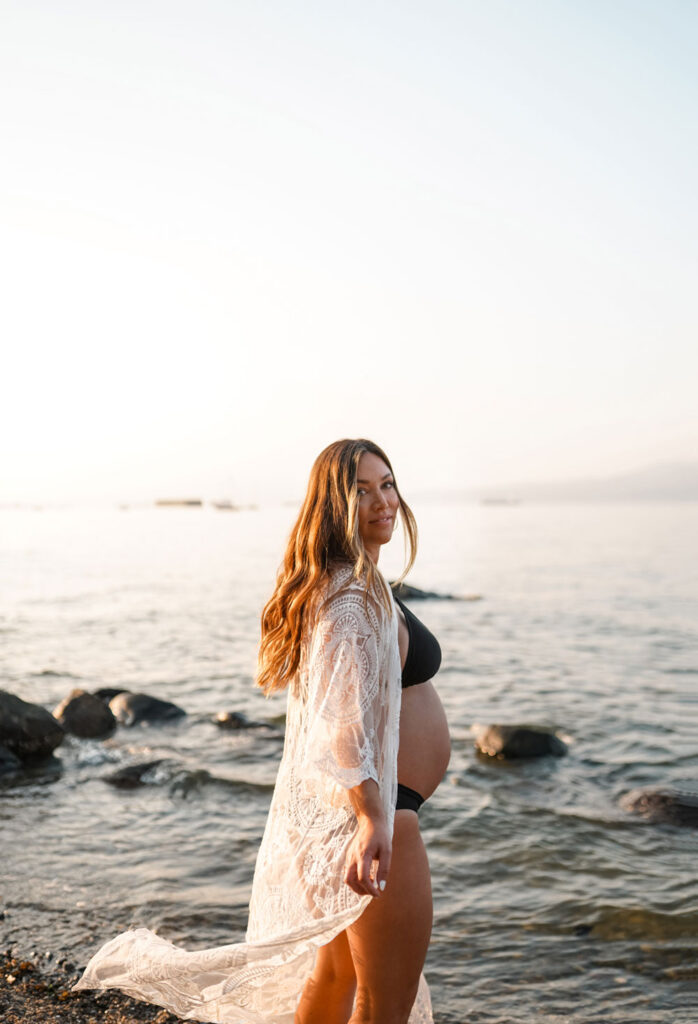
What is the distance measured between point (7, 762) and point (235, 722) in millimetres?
3376

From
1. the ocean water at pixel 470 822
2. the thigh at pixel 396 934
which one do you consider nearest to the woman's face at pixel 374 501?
the thigh at pixel 396 934

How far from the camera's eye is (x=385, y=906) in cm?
307

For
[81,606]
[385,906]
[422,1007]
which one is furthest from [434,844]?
[81,606]

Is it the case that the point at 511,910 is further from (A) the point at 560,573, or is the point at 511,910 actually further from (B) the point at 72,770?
(A) the point at 560,573

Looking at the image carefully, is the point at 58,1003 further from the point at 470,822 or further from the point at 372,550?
the point at 470,822

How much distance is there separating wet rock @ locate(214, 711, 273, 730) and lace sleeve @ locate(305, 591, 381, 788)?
9482 millimetres

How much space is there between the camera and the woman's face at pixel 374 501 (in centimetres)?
333

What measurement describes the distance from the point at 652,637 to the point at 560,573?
17977 millimetres

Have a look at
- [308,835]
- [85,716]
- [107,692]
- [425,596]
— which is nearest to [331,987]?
[308,835]

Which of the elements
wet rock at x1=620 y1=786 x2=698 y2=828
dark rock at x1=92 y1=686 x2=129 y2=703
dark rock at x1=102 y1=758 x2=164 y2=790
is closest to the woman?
wet rock at x1=620 y1=786 x2=698 y2=828

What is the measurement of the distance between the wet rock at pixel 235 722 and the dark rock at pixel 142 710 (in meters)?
0.68

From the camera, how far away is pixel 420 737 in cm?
357

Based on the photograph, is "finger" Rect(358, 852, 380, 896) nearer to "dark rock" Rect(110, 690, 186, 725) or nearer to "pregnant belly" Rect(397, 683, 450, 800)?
"pregnant belly" Rect(397, 683, 450, 800)

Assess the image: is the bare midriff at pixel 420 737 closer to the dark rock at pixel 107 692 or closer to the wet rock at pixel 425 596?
Result: the dark rock at pixel 107 692
